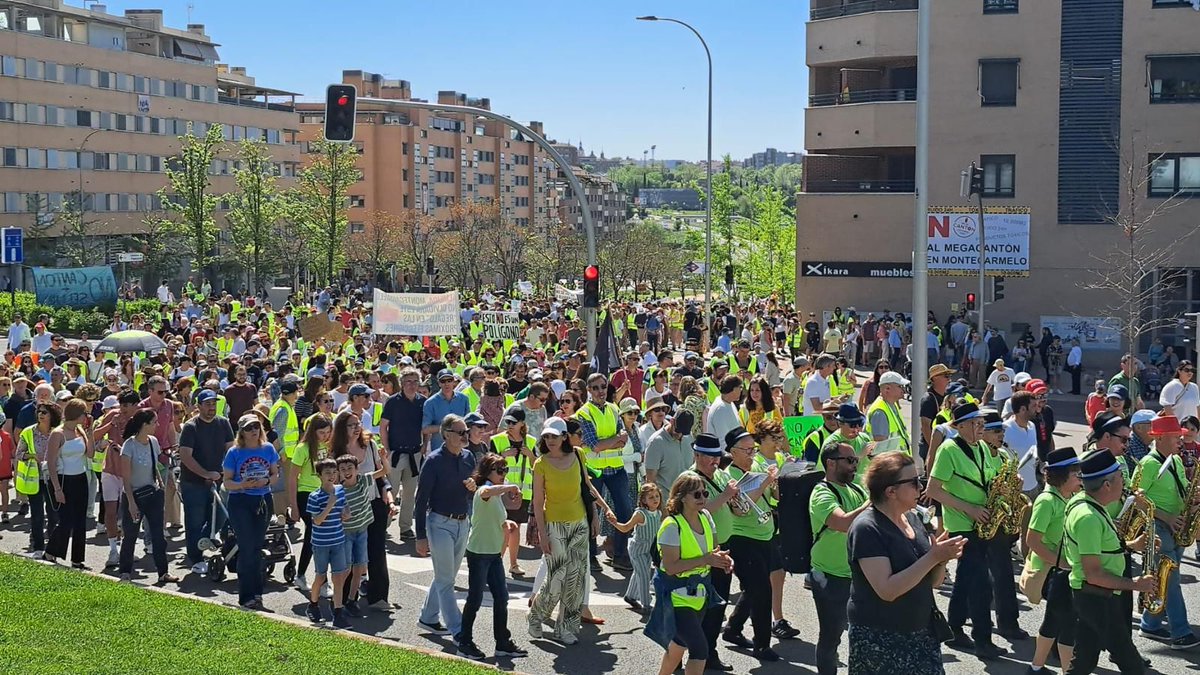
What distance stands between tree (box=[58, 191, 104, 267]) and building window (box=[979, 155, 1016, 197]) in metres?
41.4

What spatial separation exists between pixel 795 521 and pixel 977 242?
34.7 metres

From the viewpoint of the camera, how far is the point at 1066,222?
43.0 meters

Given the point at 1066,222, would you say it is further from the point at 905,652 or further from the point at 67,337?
the point at 905,652

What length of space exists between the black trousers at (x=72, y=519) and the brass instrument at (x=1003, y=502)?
7.96m

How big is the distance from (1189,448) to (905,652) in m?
7.80

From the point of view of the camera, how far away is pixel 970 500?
10.2 m

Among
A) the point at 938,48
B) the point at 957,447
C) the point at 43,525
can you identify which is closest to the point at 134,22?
the point at 938,48

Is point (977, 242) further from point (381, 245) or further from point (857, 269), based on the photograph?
point (381, 245)

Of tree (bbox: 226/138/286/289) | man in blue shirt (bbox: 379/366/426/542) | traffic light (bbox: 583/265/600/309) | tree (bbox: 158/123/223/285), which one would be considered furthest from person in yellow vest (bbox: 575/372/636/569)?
tree (bbox: 158/123/223/285)

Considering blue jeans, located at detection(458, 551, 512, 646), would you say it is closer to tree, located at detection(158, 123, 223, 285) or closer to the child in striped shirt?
the child in striped shirt

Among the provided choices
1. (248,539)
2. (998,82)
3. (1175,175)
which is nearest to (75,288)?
(998,82)

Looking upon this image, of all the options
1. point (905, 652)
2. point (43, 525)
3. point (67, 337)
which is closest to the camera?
point (905, 652)

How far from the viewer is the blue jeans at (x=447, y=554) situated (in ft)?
35.7

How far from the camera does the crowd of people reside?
836cm
